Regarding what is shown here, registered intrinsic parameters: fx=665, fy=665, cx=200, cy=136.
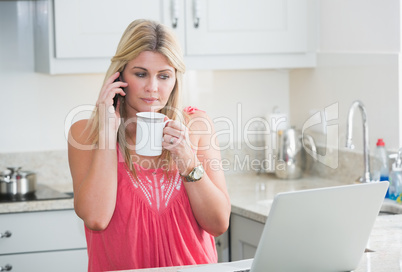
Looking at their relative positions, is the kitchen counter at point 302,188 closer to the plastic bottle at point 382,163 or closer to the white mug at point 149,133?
the plastic bottle at point 382,163

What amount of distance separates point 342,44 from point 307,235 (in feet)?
6.10

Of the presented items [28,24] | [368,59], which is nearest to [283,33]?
[368,59]

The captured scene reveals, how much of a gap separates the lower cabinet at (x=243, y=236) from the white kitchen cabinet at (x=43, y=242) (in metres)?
0.64

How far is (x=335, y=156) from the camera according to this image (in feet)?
10.4

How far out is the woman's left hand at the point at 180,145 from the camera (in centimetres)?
175

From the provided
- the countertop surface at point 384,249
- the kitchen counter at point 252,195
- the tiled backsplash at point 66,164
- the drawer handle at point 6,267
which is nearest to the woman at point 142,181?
the countertop surface at point 384,249

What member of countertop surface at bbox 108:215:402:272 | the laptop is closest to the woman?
countertop surface at bbox 108:215:402:272

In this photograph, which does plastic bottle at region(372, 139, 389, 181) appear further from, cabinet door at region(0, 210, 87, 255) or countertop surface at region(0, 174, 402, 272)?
cabinet door at region(0, 210, 87, 255)

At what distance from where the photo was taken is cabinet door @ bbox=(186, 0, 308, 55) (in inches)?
121

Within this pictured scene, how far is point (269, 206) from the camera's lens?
271 centimetres

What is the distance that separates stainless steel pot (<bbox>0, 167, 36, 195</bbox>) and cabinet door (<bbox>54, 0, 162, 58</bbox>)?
1.80 feet

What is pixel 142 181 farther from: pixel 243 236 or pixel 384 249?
pixel 243 236

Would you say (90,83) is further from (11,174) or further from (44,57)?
(11,174)

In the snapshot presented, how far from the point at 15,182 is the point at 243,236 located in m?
1.03
